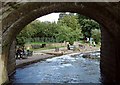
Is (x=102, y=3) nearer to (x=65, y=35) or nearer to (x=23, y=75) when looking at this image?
(x=23, y=75)

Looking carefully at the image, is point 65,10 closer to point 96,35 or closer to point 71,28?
point 96,35

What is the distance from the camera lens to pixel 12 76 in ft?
71.4

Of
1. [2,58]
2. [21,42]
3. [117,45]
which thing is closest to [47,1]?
[2,58]

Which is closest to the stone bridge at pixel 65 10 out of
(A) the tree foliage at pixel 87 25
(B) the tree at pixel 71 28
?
(B) the tree at pixel 71 28

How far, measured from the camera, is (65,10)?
59.5ft

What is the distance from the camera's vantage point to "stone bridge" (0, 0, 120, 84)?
13.3 meters

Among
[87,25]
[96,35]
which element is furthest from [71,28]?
[96,35]

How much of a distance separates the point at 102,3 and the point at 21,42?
73.9 feet

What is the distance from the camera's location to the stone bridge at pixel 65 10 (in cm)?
1327

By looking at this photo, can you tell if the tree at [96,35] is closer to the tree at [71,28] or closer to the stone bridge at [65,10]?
the tree at [71,28]

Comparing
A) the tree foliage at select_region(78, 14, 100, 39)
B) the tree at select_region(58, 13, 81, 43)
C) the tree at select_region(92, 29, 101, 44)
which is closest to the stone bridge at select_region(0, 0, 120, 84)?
the tree at select_region(58, 13, 81, 43)

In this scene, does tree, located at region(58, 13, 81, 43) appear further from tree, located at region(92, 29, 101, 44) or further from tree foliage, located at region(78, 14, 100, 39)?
tree, located at region(92, 29, 101, 44)

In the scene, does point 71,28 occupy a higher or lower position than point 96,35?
higher

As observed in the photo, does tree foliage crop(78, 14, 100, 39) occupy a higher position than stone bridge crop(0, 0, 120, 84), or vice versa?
tree foliage crop(78, 14, 100, 39)
